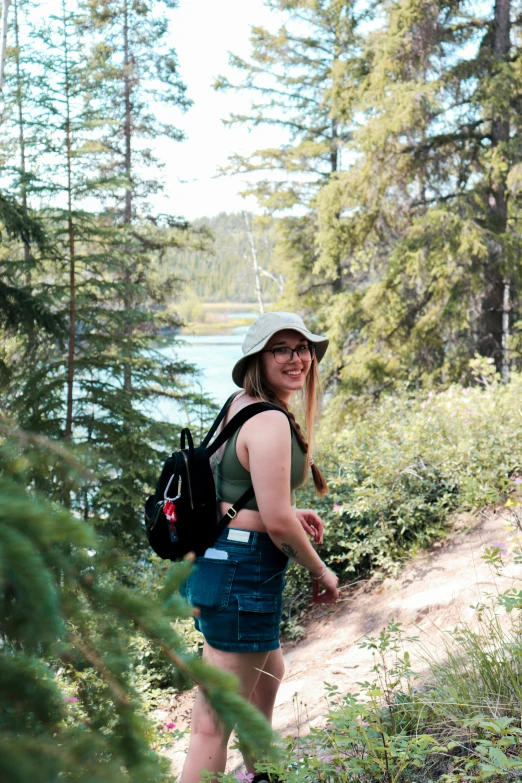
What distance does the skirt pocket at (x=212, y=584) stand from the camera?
2209 millimetres

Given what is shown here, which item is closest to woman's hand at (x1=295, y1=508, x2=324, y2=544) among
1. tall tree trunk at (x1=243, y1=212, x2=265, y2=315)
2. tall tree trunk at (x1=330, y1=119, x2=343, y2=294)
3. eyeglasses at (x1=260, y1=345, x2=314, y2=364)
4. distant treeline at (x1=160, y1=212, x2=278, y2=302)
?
eyeglasses at (x1=260, y1=345, x2=314, y2=364)

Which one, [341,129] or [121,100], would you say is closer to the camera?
[121,100]

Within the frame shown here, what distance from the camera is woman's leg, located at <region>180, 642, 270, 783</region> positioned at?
85.0 inches

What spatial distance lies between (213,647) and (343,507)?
341cm

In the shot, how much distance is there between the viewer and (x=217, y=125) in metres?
17.9

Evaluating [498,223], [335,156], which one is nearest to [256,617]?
[498,223]

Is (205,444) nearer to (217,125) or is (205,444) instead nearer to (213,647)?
(213,647)

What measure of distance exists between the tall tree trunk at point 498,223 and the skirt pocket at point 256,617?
923 centimetres

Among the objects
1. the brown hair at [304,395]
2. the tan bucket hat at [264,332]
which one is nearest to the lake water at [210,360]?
the brown hair at [304,395]

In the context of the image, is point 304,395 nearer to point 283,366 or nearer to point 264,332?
point 283,366

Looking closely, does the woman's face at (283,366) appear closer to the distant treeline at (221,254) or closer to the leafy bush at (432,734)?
the leafy bush at (432,734)

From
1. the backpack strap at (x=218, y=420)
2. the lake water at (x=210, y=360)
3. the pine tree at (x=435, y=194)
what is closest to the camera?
the backpack strap at (x=218, y=420)

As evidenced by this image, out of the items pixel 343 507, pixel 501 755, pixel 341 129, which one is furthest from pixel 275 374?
pixel 341 129

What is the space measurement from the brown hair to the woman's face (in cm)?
2
